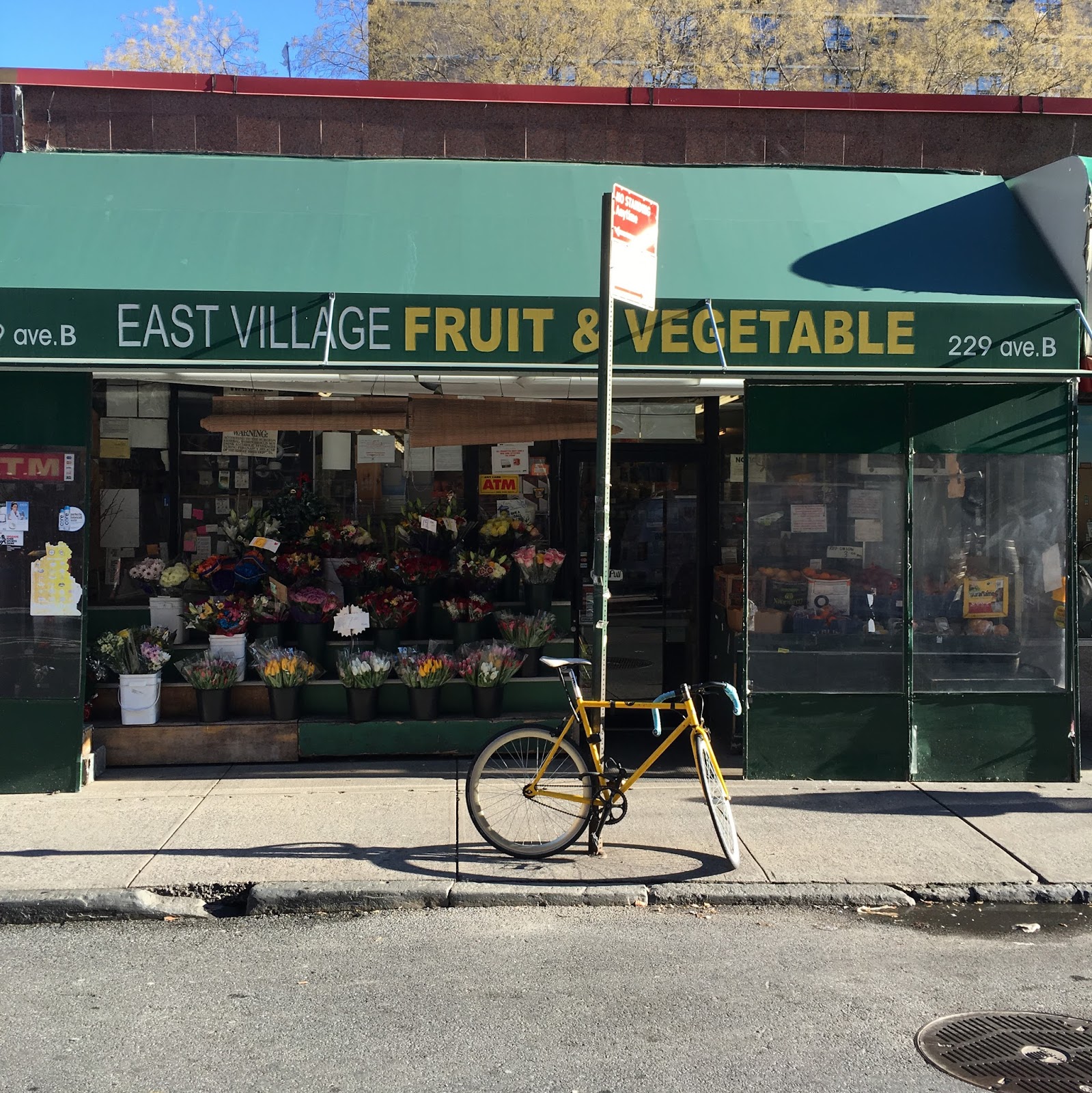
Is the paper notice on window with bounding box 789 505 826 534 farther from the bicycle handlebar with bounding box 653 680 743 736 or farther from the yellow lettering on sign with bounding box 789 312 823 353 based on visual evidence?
the bicycle handlebar with bounding box 653 680 743 736

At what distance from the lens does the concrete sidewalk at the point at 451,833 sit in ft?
19.0

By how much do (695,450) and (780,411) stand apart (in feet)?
5.49

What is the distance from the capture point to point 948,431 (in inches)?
299

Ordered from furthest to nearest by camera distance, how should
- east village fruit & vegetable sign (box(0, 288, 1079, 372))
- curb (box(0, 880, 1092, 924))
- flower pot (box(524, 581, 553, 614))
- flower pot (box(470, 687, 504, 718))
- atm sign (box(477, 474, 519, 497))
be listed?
atm sign (box(477, 474, 519, 497)) < flower pot (box(524, 581, 553, 614)) < flower pot (box(470, 687, 504, 718)) < east village fruit & vegetable sign (box(0, 288, 1079, 372)) < curb (box(0, 880, 1092, 924))

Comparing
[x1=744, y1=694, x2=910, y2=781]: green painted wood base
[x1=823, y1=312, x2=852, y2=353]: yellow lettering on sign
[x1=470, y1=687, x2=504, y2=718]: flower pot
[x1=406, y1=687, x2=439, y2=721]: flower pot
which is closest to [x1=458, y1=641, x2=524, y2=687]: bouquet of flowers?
[x1=470, y1=687, x2=504, y2=718]: flower pot

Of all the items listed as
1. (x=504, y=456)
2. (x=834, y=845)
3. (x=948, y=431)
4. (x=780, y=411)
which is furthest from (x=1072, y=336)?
(x=504, y=456)

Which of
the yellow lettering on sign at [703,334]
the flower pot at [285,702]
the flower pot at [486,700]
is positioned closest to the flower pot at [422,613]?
the flower pot at [486,700]

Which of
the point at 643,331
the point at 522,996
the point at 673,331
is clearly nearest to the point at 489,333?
the point at 643,331

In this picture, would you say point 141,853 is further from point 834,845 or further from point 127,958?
point 834,845

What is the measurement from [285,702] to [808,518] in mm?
3948

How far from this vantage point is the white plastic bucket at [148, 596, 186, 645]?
8.45m

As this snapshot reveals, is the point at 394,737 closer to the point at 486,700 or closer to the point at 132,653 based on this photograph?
the point at 486,700

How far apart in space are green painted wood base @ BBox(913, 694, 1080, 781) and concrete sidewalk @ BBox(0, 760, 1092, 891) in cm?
12

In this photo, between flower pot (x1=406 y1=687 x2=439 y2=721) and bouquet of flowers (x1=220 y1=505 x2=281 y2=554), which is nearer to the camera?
flower pot (x1=406 y1=687 x2=439 y2=721)
